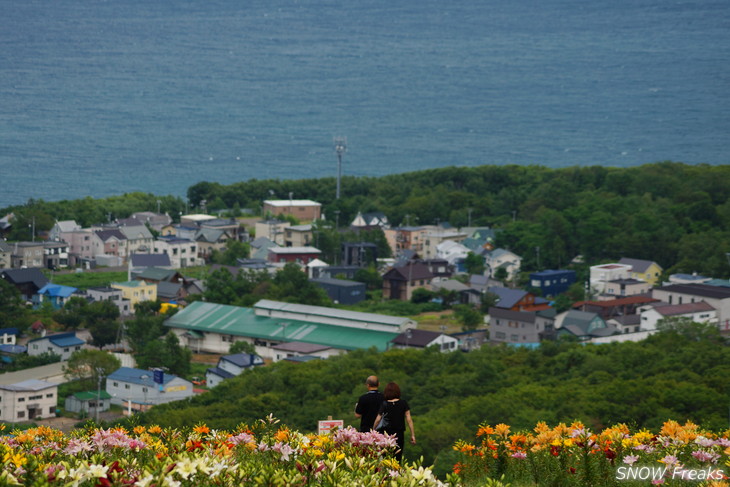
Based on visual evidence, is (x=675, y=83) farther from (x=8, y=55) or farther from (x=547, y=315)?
(x=8, y=55)

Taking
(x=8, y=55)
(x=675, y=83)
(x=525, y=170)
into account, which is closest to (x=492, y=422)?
(x=8, y=55)

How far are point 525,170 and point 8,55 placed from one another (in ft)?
34.3

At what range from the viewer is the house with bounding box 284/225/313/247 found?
1745 cm

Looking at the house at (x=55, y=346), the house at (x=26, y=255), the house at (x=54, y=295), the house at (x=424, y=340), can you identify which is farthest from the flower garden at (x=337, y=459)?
the house at (x=26, y=255)

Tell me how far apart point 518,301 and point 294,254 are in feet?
13.3

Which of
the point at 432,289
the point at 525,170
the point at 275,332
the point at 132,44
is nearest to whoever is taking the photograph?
the point at 275,332

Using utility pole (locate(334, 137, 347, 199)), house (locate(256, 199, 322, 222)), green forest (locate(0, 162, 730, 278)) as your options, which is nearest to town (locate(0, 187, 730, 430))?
green forest (locate(0, 162, 730, 278))

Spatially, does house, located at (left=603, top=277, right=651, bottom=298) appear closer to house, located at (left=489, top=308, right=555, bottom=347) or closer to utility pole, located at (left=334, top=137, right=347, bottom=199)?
house, located at (left=489, top=308, right=555, bottom=347)

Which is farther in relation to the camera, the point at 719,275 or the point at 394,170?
the point at 394,170

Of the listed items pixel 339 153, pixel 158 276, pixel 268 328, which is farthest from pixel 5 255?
pixel 339 153

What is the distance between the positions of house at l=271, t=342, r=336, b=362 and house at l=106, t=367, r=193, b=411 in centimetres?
151

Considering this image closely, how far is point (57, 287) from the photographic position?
44.8 feet

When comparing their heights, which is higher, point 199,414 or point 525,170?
point 525,170

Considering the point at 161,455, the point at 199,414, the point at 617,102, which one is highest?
the point at 617,102
